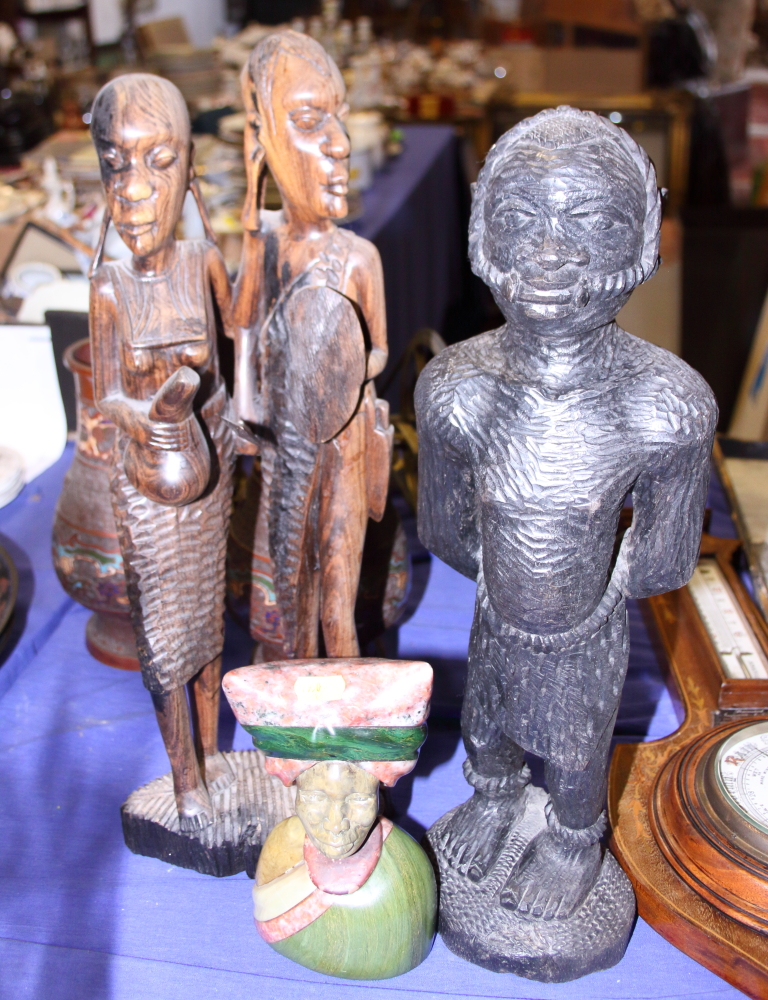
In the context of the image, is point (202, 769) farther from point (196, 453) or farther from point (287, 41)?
point (287, 41)

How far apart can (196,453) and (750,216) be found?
8.02 feet

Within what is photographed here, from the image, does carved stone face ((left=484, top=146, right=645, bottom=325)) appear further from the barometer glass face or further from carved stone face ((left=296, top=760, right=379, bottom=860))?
the barometer glass face

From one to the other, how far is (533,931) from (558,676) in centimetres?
24

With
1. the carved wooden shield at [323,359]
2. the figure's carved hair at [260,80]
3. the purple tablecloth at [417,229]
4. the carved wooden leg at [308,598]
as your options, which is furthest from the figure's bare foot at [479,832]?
the purple tablecloth at [417,229]

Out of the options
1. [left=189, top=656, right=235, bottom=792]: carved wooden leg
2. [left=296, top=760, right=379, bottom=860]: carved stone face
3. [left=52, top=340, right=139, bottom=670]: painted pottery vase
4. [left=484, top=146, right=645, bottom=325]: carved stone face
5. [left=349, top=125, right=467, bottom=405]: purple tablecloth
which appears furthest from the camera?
[left=349, top=125, right=467, bottom=405]: purple tablecloth

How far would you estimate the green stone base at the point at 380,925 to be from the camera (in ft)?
2.55

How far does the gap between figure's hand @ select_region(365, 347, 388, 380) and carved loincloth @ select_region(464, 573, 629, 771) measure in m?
0.22

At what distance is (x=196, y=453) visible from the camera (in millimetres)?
822

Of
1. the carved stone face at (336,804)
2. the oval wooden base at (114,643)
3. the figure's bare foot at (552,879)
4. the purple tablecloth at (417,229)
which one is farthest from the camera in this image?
the purple tablecloth at (417,229)

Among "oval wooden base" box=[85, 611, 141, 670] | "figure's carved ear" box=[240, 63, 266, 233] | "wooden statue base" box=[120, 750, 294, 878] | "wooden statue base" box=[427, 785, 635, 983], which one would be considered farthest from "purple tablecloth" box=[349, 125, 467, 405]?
"wooden statue base" box=[427, 785, 635, 983]

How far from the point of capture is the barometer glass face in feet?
2.89

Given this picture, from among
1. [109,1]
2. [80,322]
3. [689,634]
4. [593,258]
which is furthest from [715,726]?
[109,1]

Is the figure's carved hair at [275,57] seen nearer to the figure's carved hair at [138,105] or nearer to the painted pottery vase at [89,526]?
the figure's carved hair at [138,105]

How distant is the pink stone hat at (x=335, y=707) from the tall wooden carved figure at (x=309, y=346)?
214mm
